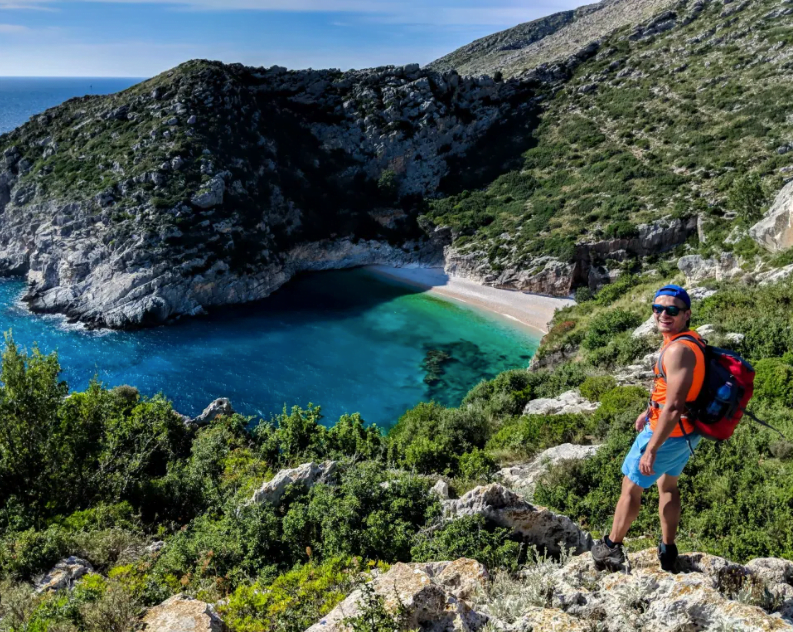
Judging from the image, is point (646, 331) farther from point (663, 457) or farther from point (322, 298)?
point (322, 298)

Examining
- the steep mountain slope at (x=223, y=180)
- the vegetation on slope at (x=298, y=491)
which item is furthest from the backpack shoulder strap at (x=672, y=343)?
the steep mountain slope at (x=223, y=180)

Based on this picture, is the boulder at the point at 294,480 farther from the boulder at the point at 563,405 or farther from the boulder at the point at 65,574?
the boulder at the point at 563,405

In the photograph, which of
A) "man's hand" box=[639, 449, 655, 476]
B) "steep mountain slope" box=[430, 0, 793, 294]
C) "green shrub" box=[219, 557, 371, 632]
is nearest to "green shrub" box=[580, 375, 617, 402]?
"man's hand" box=[639, 449, 655, 476]

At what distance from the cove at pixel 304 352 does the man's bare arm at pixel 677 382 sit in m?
22.8

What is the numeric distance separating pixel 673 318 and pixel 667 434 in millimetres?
1106

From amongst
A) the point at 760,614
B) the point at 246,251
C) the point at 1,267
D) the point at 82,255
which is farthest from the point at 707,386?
the point at 1,267

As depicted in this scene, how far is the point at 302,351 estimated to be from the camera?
34.8 meters

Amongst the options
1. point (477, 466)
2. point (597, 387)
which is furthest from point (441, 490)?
point (597, 387)

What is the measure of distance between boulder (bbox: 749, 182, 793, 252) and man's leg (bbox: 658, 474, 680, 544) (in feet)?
73.1

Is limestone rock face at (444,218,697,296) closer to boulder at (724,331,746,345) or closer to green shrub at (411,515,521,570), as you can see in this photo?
boulder at (724,331,746,345)

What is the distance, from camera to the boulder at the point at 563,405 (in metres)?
14.0

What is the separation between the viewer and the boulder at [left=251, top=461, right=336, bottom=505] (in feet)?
31.0

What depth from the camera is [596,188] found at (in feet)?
142

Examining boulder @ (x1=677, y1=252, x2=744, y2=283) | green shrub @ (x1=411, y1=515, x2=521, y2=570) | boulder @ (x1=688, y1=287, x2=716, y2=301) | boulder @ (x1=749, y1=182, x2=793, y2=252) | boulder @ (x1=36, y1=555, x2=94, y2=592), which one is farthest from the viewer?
boulder @ (x1=677, y1=252, x2=744, y2=283)
